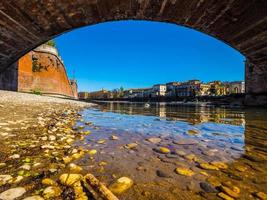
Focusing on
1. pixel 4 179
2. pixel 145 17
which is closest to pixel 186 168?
pixel 4 179

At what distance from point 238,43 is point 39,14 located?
16.3 feet

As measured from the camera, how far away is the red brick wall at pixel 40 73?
1981 cm

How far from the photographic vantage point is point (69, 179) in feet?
5.16

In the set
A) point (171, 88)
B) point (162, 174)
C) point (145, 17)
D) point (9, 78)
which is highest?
point (171, 88)

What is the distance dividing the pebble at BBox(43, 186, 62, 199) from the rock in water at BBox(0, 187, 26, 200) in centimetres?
18

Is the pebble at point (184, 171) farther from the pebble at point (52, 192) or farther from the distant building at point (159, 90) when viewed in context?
the distant building at point (159, 90)

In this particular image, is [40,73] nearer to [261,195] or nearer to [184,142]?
[184,142]

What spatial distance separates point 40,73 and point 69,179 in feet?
88.1

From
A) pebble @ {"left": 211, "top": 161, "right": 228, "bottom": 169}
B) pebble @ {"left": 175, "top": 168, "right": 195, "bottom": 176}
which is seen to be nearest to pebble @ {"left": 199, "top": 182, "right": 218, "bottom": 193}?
pebble @ {"left": 175, "top": 168, "right": 195, "bottom": 176}

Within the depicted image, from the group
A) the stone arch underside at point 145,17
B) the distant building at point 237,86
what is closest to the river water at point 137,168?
the stone arch underside at point 145,17

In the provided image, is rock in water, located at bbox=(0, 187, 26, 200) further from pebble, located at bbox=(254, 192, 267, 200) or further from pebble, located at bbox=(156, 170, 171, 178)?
pebble, located at bbox=(254, 192, 267, 200)

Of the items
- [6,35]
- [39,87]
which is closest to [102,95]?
[39,87]

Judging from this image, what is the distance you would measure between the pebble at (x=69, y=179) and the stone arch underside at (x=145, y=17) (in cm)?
341

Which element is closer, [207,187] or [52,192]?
[52,192]
